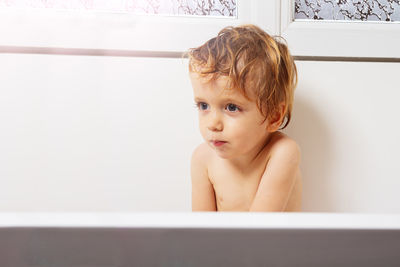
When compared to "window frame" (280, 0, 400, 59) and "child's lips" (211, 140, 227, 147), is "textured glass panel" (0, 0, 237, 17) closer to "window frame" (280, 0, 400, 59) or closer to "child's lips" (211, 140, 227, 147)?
"window frame" (280, 0, 400, 59)

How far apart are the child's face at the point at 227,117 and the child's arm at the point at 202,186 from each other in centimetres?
12

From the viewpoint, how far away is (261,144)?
81 centimetres

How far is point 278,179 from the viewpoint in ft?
2.49

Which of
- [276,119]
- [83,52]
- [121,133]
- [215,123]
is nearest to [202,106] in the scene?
[215,123]

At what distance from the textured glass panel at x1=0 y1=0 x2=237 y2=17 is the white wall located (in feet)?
0.47

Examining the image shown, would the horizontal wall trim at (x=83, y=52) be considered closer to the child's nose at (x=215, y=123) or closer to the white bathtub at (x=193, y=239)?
the child's nose at (x=215, y=123)

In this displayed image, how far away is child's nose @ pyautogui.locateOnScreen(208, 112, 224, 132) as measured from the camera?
2.42 feet

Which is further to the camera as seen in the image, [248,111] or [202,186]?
[202,186]

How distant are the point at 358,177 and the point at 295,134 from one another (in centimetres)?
21

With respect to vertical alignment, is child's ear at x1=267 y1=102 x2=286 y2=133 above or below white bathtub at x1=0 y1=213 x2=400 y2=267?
Answer: below

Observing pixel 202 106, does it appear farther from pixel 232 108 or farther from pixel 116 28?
pixel 116 28

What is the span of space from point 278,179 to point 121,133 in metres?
0.45

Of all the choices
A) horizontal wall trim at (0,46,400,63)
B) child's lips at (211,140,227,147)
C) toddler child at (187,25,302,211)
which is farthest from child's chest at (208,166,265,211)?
horizontal wall trim at (0,46,400,63)

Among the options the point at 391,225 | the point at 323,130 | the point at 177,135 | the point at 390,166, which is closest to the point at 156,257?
the point at 391,225
